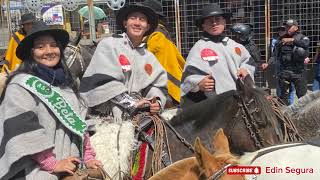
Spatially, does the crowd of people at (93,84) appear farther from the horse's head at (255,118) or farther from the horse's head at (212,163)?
the horse's head at (212,163)

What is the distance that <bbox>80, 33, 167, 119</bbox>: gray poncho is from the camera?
11.7ft

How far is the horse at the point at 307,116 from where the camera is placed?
12.8 feet

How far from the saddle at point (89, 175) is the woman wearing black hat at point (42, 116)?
33 millimetres

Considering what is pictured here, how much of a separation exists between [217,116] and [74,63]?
102 inches

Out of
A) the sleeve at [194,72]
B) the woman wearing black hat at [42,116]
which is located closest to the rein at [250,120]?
the sleeve at [194,72]

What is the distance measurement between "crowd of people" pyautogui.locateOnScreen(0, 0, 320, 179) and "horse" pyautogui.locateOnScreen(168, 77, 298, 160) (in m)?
0.26

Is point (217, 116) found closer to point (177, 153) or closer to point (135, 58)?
point (177, 153)

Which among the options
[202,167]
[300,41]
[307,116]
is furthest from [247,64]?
[300,41]

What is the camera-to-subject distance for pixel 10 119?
2.55 m

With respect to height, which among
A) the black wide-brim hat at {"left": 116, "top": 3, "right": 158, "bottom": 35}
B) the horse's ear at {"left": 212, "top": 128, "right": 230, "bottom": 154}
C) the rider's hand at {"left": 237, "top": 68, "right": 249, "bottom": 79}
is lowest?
the horse's ear at {"left": 212, "top": 128, "right": 230, "bottom": 154}

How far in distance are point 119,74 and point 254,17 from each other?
21.7 ft

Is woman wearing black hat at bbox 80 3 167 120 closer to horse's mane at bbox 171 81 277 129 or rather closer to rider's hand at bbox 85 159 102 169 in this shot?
horse's mane at bbox 171 81 277 129

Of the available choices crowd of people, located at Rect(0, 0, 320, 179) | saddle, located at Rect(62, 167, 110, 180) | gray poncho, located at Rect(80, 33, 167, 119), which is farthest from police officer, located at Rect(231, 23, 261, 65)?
saddle, located at Rect(62, 167, 110, 180)

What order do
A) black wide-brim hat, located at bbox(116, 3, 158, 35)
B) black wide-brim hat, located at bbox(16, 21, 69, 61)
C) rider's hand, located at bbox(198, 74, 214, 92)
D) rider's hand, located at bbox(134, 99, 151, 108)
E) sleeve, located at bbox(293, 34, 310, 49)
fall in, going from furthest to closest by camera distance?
sleeve, located at bbox(293, 34, 310, 49) < rider's hand, located at bbox(198, 74, 214, 92) < black wide-brim hat, located at bbox(116, 3, 158, 35) < rider's hand, located at bbox(134, 99, 151, 108) < black wide-brim hat, located at bbox(16, 21, 69, 61)
